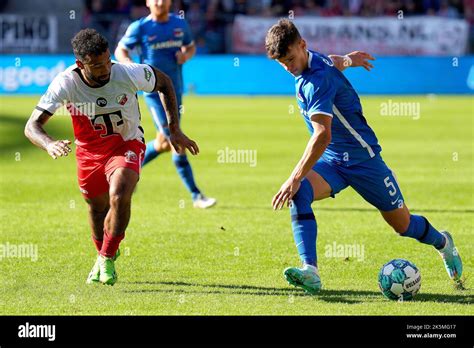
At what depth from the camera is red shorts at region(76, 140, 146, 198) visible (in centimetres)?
871

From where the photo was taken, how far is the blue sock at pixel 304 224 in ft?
27.1

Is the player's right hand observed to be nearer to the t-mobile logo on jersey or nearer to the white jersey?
the white jersey

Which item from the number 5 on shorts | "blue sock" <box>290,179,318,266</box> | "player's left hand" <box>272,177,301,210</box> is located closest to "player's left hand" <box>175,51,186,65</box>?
"blue sock" <box>290,179,318,266</box>

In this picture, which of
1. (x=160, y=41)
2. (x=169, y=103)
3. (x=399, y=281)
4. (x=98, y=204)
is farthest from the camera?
(x=160, y=41)

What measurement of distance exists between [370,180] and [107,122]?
7.50ft

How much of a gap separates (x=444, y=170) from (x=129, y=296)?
31.3 ft

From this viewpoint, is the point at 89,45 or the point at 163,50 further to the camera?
the point at 163,50

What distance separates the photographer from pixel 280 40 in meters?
7.74

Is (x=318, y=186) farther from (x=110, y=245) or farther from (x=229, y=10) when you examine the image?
(x=229, y=10)

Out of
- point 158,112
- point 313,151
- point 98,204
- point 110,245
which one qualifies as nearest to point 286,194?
point 313,151

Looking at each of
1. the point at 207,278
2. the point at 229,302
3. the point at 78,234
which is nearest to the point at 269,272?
the point at 207,278

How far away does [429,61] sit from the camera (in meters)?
30.3

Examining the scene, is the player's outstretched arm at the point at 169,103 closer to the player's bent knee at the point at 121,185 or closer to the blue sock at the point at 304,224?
the player's bent knee at the point at 121,185

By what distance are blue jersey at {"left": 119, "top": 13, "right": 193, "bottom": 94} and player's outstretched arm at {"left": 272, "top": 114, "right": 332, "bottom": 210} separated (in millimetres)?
5827
